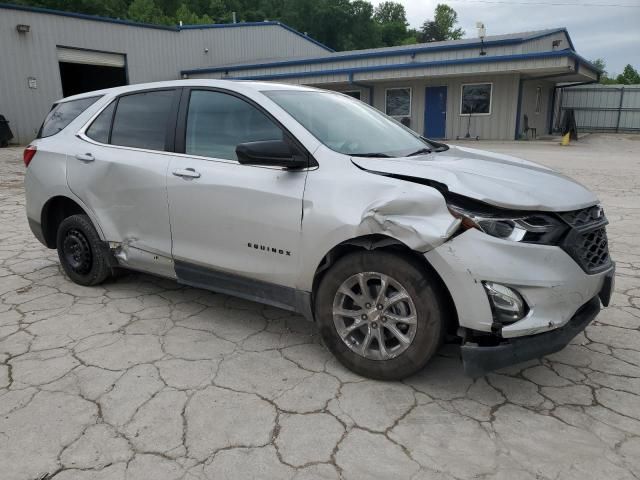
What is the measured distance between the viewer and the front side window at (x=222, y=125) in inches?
128

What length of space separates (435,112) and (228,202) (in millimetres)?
20741

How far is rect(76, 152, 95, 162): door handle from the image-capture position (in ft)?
13.0

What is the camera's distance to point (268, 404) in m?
2.68

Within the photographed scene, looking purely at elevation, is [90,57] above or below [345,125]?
above

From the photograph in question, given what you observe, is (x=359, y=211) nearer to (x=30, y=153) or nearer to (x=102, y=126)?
(x=102, y=126)

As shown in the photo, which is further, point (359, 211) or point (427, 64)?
point (427, 64)

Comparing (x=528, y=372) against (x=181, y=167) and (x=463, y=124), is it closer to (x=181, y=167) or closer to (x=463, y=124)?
(x=181, y=167)

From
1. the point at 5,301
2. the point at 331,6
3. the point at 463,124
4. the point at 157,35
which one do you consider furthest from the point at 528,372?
the point at 331,6

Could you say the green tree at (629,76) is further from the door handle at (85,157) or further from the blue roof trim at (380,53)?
the door handle at (85,157)

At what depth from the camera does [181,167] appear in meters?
3.43

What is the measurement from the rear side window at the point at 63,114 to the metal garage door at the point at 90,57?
65.1ft

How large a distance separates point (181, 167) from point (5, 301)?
6.86 feet

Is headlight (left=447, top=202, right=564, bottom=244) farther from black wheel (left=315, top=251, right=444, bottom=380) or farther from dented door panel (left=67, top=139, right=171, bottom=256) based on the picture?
dented door panel (left=67, top=139, right=171, bottom=256)

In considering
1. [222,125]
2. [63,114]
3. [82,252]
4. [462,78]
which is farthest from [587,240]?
[462,78]
